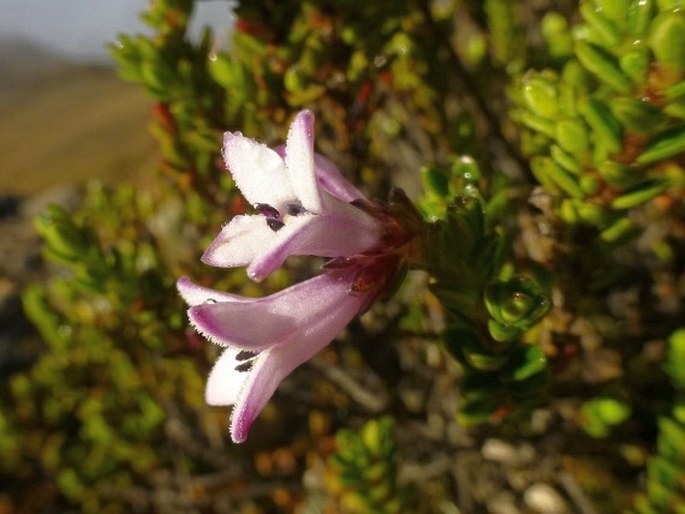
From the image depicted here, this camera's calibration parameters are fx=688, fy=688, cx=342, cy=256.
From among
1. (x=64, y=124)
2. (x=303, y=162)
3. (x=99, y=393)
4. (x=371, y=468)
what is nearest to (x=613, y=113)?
(x=303, y=162)

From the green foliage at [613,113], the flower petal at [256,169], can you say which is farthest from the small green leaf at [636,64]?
the flower petal at [256,169]

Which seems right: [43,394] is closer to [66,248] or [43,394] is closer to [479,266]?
[66,248]

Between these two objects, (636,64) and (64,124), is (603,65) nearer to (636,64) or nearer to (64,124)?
(636,64)

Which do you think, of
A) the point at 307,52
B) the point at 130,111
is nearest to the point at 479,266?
the point at 307,52

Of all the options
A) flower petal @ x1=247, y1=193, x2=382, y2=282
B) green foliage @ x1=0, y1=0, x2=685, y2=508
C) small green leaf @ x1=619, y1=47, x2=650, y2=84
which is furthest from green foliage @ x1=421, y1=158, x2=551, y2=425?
small green leaf @ x1=619, y1=47, x2=650, y2=84

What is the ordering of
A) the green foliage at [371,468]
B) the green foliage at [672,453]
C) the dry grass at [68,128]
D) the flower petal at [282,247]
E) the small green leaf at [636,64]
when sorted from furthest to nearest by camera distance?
the dry grass at [68,128] → the green foliage at [371,468] → the green foliage at [672,453] → the small green leaf at [636,64] → the flower petal at [282,247]

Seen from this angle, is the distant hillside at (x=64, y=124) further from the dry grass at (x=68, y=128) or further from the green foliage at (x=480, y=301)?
the green foliage at (x=480, y=301)
